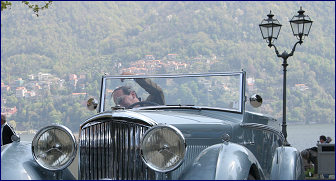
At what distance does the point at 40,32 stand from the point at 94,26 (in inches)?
354

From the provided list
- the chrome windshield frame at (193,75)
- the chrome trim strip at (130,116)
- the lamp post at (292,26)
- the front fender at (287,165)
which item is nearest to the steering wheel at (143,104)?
the chrome windshield frame at (193,75)

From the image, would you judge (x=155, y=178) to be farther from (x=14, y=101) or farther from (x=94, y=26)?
(x=94, y=26)

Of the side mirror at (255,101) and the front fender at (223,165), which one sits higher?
the side mirror at (255,101)

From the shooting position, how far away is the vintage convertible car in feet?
15.1

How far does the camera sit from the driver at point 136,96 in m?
6.45

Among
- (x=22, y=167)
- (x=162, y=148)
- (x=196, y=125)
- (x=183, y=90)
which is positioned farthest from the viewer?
(x=183, y=90)

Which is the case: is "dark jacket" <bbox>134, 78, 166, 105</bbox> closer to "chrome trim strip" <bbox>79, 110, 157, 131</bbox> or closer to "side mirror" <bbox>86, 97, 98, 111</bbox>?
"side mirror" <bbox>86, 97, 98, 111</bbox>

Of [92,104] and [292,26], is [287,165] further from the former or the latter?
[292,26]

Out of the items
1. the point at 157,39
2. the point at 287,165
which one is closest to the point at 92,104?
the point at 287,165

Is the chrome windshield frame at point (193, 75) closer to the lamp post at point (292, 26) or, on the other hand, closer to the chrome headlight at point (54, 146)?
the chrome headlight at point (54, 146)

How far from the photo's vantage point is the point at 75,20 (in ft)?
290

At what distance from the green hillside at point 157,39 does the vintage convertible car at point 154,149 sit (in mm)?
51361

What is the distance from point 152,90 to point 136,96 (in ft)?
0.69

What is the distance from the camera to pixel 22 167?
190 inches
